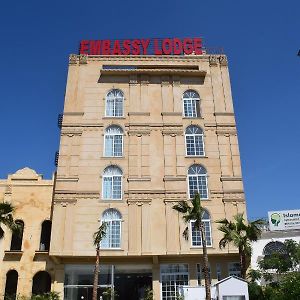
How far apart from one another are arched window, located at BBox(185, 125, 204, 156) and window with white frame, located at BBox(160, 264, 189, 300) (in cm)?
1041

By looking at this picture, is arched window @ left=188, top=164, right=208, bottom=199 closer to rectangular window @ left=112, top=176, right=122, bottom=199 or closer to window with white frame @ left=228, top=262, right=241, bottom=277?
window with white frame @ left=228, top=262, right=241, bottom=277

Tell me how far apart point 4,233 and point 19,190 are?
422 centimetres

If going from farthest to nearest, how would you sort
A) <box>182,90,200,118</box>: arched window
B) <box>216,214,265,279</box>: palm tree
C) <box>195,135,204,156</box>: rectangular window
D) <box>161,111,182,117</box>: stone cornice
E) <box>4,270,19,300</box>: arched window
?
<box>182,90,200,118</box>: arched window, <box>161,111,182,117</box>: stone cornice, <box>195,135,204,156</box>: rectangular window, <box>4,270,19,300</box>: arched window, <box>216,214,265,279</box>: palm tree

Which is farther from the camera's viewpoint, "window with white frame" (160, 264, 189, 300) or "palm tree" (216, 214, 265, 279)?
"window with white frame" (160, 264, 189, 300)

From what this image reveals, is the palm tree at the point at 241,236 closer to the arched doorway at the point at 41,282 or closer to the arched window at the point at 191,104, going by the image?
the arched window at the point at 191,104

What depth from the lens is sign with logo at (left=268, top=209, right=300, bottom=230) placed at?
61.2m

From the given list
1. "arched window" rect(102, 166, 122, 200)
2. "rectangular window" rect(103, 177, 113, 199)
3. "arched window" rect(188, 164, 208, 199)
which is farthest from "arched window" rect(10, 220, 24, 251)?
"arched window" rect(188, 164, 208, 199)

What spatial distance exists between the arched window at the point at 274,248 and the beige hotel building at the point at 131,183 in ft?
81.1

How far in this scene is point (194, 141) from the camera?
3966cm

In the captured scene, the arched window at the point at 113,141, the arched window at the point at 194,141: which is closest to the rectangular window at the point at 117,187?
the arched window at the point at 113,141

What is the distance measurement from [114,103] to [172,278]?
Result: 57.4 ft

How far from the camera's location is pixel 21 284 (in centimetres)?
3634

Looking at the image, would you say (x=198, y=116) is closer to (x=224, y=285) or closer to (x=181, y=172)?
(x=181, y=172)

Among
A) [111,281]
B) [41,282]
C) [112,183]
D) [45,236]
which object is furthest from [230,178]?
[41,282]
